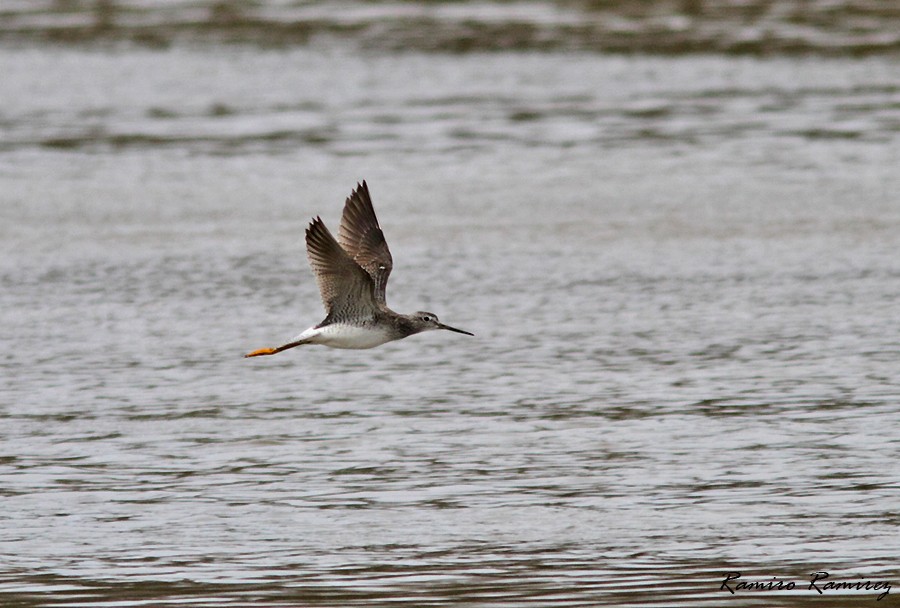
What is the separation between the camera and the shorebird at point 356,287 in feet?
32.9

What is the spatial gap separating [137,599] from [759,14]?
22899 millimetres

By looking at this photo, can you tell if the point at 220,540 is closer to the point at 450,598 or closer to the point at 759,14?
the point at 450,598

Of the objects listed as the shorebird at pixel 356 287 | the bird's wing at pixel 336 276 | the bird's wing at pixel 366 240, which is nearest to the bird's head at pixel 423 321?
the shorebird at pixel 356 287

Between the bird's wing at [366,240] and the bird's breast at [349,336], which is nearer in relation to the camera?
the bird's breast at [349,336]

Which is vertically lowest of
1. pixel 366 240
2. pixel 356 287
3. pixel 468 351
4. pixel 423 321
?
pixel 468 351

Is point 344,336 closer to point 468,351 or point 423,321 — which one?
point 423,321

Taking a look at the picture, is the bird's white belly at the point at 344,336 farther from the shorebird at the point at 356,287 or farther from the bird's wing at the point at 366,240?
the bird's wing at the point at 366,240

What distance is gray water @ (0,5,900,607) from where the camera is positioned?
332 inches

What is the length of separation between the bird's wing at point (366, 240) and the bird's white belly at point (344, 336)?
19 centimetres

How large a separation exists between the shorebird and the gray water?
578 mm

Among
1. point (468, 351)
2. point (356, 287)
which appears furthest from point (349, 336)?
point (468, 351)

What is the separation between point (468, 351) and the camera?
12.7m

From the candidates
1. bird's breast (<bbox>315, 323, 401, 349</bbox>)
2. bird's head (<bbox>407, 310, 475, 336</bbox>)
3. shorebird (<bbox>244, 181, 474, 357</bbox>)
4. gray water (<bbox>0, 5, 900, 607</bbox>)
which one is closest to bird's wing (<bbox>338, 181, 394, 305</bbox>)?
shorebird (<bbox>244, 181, 474, 357</bbox>)

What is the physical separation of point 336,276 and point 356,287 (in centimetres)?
12
